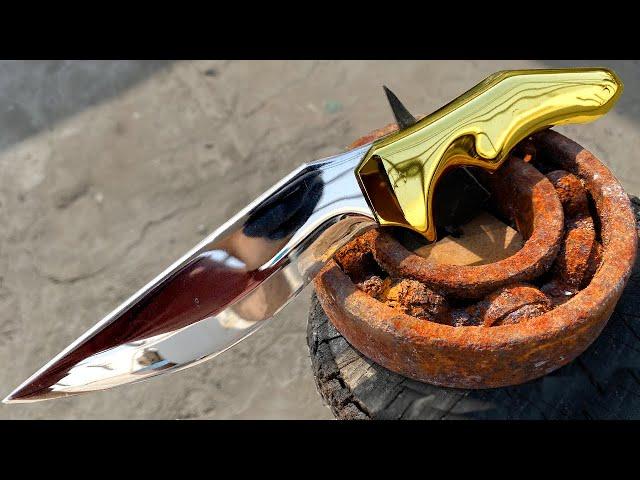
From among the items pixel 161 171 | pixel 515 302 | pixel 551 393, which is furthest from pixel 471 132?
pixel 161 171

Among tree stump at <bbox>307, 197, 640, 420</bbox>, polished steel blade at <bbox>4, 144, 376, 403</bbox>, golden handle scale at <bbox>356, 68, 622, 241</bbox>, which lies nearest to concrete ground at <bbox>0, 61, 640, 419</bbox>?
tree stump at <bbox>307, 197, 640, 420</bbox>

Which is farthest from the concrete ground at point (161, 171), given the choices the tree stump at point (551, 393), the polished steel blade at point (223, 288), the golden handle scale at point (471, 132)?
the golden handle scale at point (471, 132)

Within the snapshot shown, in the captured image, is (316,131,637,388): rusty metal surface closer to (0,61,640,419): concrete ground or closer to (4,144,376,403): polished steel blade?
(4,144,376,403): polished steel blade

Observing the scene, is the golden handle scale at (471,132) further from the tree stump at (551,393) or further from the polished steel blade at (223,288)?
the tree stump at (551,393)

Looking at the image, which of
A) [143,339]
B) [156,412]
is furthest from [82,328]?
[143,339]

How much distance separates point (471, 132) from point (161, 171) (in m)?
1.73

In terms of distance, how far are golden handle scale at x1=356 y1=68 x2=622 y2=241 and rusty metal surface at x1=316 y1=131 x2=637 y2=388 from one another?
0.09 metres

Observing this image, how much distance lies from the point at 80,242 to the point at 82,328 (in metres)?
0.37

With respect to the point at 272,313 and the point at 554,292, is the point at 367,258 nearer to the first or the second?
the point at 272,313

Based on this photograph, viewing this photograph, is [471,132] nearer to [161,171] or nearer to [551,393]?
[551,393]

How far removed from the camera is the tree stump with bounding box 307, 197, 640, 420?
1.28 metres

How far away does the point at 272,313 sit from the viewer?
132 centimetres

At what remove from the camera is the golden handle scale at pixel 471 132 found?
4.20ft

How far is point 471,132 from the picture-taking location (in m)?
1.31
